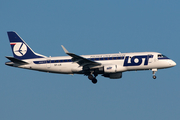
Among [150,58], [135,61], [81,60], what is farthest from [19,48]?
[150,58]

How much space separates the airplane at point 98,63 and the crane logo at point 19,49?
1775mm

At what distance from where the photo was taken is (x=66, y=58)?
2163 inches

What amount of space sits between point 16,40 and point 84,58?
15.8 m

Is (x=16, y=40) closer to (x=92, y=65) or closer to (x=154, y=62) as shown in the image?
(x=92, y=65)

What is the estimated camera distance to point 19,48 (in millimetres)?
58094

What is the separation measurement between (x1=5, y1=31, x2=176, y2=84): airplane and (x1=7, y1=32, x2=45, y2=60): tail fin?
70 centimetres

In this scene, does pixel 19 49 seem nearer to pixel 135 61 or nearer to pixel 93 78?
pixel 93 78

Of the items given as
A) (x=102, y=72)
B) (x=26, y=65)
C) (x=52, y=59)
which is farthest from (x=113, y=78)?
(x=26, y=65)

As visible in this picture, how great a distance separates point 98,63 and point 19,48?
16.1 metres

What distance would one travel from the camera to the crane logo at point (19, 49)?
57750 mm

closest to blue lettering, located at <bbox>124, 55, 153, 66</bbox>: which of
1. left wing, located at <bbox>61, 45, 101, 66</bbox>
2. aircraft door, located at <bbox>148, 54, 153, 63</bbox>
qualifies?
aircraft door, located at <bbox>148, 54, 153, 63</bbox>

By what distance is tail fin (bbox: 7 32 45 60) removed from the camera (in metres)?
57.3

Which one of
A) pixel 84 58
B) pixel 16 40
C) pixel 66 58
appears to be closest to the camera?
pixel 84 58

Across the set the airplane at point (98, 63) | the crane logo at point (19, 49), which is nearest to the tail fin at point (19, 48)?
the crane logo at point (19, 49)
